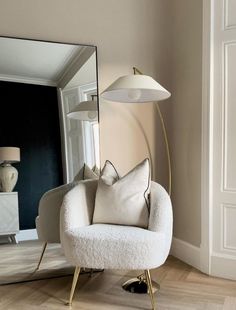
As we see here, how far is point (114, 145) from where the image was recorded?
2980mm

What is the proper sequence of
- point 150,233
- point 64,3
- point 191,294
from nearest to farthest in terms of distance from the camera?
point 150,233, point 191,294, point 64,3

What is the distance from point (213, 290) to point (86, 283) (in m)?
0.88

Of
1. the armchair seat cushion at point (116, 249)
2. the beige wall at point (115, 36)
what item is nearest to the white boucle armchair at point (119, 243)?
the armchair seat cushion at point (116, 249)

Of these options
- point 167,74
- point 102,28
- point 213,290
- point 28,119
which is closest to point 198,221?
point 213,290

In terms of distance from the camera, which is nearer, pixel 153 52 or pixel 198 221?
pixel 198 221

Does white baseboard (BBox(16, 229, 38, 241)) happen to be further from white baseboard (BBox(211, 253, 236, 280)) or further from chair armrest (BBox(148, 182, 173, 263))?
white baseboard (BBox(211, 253, 236, 280))

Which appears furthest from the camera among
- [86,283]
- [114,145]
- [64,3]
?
[114,145]

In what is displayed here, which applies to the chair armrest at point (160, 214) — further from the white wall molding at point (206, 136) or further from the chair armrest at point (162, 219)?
the white wall molding at point (206, 136)

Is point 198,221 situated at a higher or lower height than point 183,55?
lower

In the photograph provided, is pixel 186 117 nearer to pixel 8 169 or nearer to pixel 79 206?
pixel 79 206

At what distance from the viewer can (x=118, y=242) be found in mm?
2057

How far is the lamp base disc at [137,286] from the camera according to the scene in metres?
2.37

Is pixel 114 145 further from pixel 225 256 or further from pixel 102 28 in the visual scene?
pixel 225 256

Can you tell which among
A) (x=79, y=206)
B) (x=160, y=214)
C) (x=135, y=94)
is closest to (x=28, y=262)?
(x=79, y=206)
